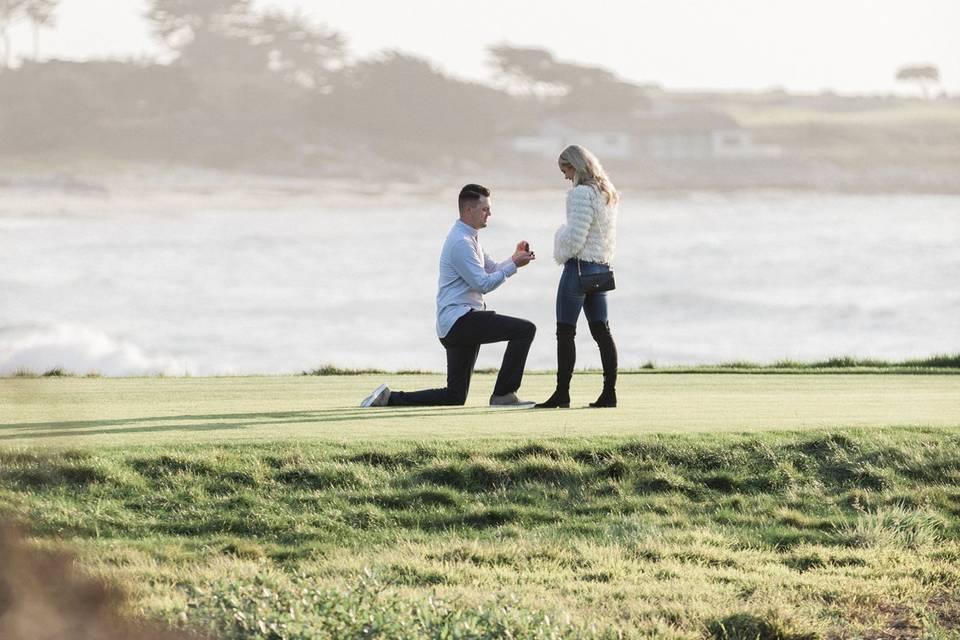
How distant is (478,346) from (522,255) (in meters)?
1.04

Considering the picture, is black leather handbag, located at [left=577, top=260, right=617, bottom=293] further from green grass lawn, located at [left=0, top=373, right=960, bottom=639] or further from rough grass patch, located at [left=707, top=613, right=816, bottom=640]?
rough grass patch, located at [left=707, top=613, right=816, bottom=640]

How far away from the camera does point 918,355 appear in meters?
19.1

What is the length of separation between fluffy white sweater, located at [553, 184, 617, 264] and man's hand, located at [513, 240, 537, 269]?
A: 0.21m

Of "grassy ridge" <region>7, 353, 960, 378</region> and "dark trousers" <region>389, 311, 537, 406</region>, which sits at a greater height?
"dark trousers" <region>389, 311, 537, 406</region>

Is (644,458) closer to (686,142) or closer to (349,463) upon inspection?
(349,463)

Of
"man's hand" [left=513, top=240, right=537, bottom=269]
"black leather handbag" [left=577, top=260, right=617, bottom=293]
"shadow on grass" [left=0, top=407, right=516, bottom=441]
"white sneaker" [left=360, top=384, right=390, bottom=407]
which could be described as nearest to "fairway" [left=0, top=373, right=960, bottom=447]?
"shadow on grass" [left=0, top=407, right=516, bottom=441]

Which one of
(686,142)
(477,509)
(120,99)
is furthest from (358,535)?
(686,142)

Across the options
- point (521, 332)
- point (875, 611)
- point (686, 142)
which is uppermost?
point (686, 142)

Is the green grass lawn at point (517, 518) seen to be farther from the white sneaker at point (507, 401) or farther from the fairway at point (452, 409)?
the white sneaker at point (507, 401)

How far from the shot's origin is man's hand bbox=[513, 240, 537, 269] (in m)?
11.2

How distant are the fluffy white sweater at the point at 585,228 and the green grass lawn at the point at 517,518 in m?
1.31

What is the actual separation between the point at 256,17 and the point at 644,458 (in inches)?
3536

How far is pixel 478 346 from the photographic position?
12.0 m

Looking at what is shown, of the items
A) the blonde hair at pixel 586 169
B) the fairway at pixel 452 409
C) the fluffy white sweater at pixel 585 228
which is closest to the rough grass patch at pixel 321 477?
the fairway at pixel 452 409
